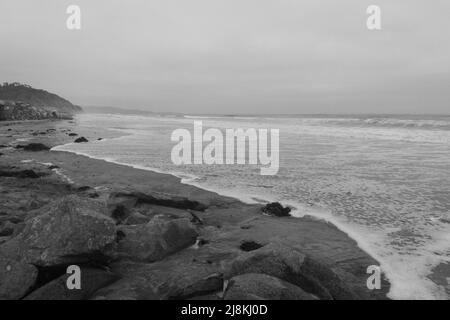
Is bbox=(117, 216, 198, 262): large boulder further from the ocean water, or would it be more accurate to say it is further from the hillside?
the hillside

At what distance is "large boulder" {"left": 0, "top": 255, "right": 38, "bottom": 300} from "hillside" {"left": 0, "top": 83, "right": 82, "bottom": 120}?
2236 inches

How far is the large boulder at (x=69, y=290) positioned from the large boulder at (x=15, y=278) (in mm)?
145

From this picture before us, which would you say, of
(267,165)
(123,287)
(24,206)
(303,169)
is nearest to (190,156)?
(267,165)

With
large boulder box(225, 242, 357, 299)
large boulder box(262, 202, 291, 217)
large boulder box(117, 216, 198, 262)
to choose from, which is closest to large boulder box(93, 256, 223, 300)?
large boulder box(117, 216, 198, 262)

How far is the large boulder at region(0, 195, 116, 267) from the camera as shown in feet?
16.9

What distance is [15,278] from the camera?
4945mm

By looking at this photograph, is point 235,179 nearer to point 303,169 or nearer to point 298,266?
point 303,169

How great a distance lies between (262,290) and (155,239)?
8.96 ft

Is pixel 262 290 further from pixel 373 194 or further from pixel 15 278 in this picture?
pixel 373 194

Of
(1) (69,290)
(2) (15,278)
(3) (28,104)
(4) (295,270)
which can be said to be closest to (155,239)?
(1) (69,290)

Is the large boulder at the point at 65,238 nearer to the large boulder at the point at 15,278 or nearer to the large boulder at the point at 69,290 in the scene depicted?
the large boulder at the point at 15,278

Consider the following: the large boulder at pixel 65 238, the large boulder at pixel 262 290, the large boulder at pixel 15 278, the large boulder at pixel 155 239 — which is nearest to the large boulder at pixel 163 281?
the large boulder at pixel 155 239
